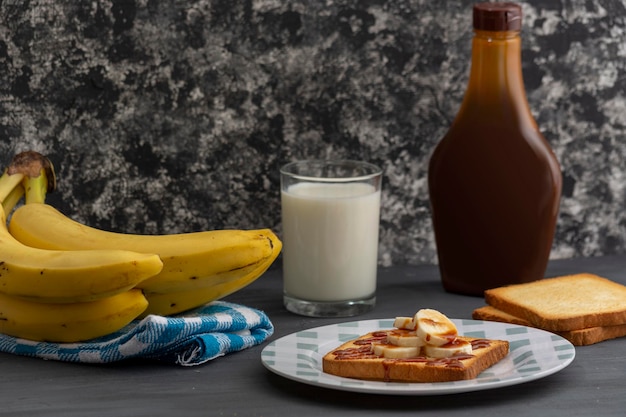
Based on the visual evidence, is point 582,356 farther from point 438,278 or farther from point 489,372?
point 438,278

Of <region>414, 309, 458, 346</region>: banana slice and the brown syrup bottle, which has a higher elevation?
the brown syrup bottle

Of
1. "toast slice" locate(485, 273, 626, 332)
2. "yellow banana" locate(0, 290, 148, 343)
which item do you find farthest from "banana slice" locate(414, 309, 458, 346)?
"yellow banana" locate(0, 290, 148, 343)

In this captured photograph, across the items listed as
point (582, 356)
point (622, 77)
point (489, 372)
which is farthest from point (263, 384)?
point (622, 77)

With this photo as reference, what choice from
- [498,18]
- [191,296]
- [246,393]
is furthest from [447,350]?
[498,18]

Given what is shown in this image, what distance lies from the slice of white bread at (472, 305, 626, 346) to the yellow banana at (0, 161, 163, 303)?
1.29 feet

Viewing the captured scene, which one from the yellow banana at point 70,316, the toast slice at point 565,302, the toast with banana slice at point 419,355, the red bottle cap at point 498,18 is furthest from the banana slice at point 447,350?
the red bottle cap at point 498,18

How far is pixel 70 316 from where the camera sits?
1005 millimetres

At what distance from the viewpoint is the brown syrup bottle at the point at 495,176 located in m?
1.21

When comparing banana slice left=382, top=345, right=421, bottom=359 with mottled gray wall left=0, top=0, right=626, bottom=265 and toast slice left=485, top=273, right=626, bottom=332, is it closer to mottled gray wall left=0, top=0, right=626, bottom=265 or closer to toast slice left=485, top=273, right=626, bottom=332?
toast slice left=485, top=273, right=626, bottom=332

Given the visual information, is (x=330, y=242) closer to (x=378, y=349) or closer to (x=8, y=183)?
(x=378, y=349)

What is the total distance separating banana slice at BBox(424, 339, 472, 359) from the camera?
3.06ft

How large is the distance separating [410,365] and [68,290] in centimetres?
32

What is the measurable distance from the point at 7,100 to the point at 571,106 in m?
0.73

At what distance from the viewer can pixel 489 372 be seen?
3.12 feet
